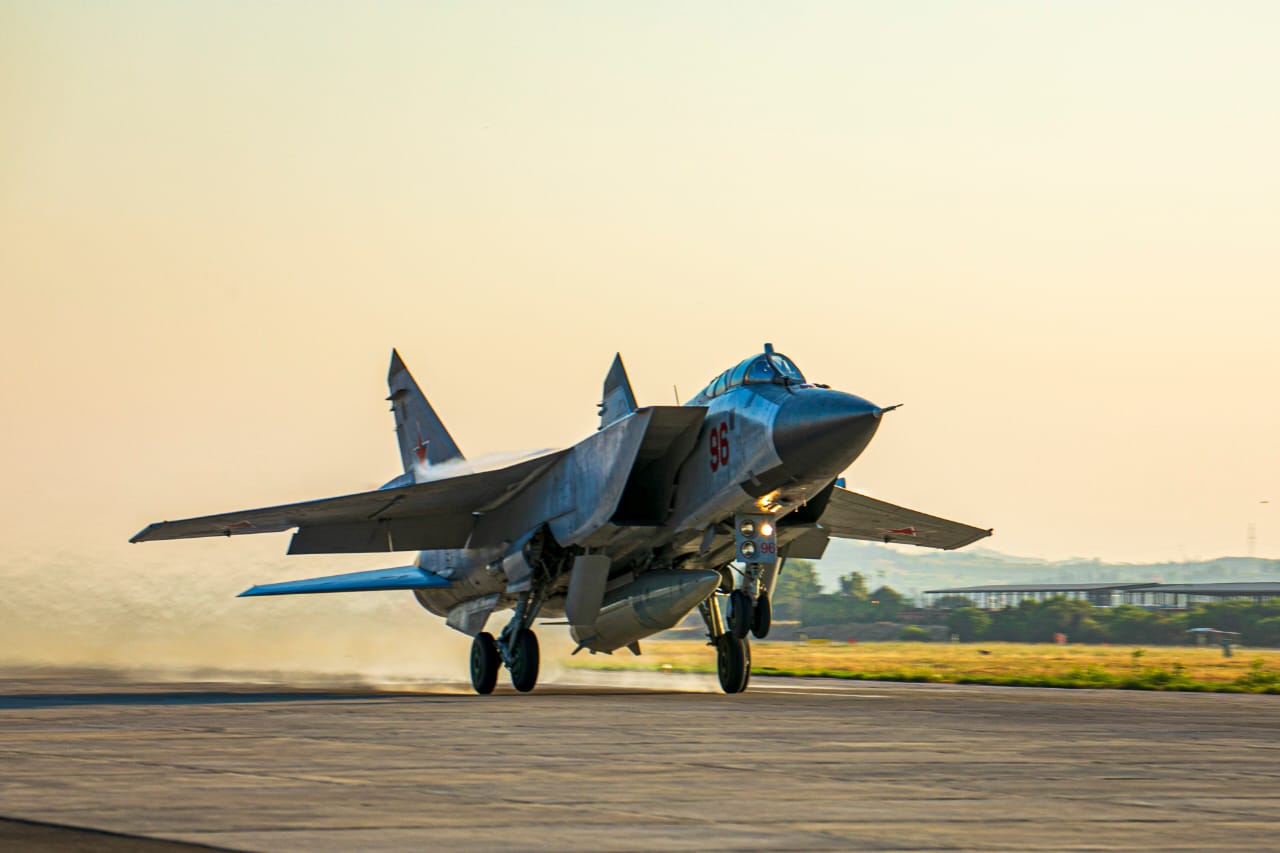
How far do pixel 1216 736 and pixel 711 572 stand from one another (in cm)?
786

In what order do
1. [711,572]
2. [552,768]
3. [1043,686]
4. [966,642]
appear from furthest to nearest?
[966,642] → [1043,686] → [711,572] → [552,768]

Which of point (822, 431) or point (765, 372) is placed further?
point (765, 372)

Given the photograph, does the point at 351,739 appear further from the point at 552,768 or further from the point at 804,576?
the point at 804,576

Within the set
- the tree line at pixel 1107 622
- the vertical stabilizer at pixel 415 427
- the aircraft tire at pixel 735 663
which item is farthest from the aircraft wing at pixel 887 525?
the tree line at pixel 1107 622

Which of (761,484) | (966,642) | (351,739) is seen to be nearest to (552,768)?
(351,739)

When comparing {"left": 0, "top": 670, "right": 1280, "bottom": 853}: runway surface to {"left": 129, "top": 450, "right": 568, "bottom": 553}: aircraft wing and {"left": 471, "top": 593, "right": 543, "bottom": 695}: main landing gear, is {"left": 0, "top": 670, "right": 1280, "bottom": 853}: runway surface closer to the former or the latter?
{"left": 471, "top": 593, "right": 543, "bottom": 695}: main landing gear

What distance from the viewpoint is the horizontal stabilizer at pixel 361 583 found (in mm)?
24344

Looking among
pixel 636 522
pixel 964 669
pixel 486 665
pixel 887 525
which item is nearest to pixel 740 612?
pixel 636 522

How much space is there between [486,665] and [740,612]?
5.24 metres

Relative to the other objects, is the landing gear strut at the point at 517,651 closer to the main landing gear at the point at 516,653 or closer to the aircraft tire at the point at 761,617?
the main landing gear at the point at 516,653

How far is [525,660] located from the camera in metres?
20.4

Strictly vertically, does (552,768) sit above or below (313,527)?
below

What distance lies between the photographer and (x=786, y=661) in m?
45.3

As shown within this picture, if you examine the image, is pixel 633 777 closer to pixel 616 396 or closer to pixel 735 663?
pixel 735 663
